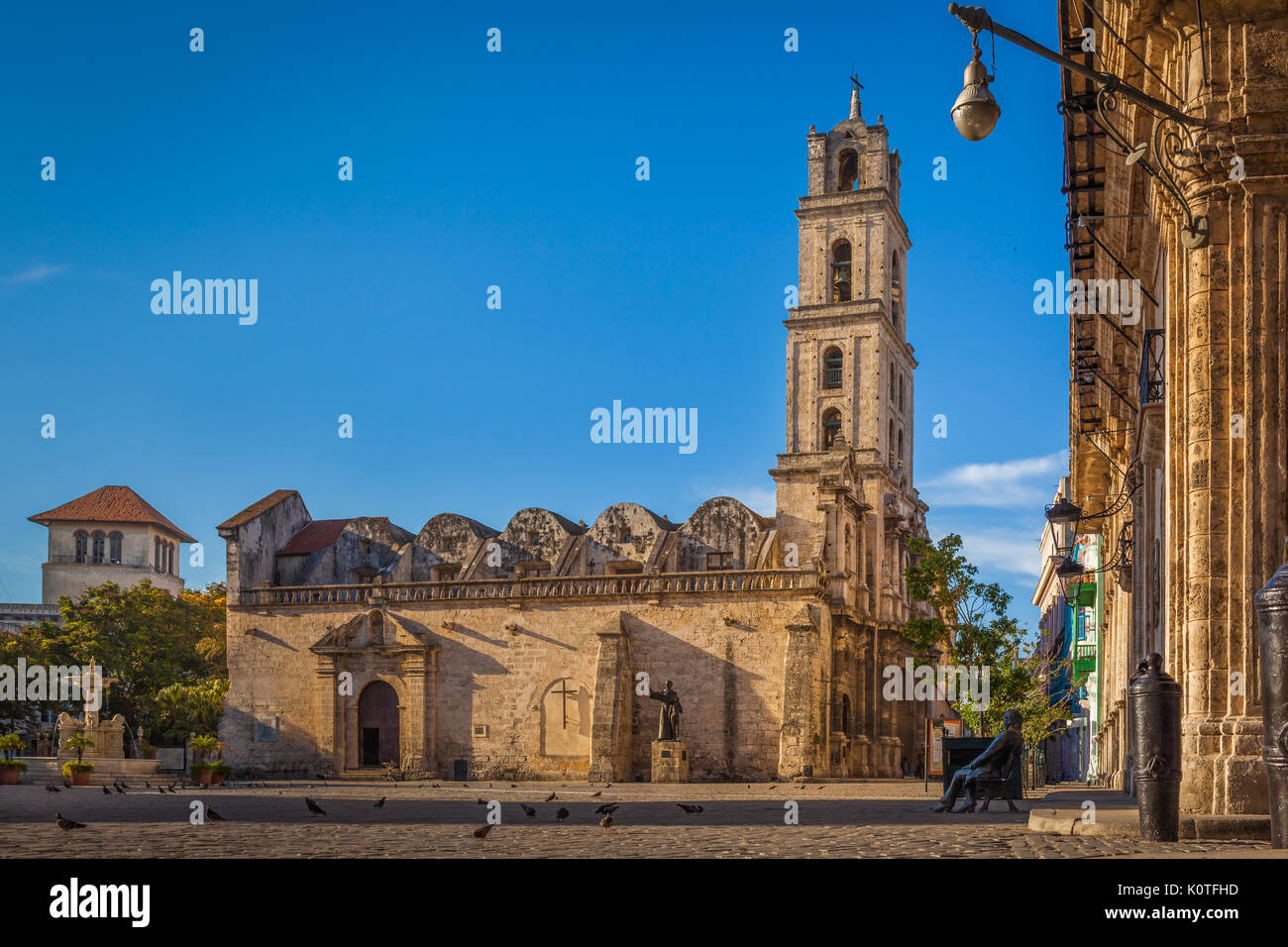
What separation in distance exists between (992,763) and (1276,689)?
9.93 metres

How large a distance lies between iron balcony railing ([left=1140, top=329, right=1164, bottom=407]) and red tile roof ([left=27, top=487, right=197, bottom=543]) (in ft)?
236

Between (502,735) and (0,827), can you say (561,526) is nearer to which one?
(502,735)

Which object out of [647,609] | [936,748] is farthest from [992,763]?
[647,609]

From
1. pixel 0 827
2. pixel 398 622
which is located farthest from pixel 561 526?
pixel 0 827

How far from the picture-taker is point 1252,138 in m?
10.2

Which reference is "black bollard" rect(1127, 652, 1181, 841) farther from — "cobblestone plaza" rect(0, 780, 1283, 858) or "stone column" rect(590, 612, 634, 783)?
"stone column" rect(590, 612, 634, 783)

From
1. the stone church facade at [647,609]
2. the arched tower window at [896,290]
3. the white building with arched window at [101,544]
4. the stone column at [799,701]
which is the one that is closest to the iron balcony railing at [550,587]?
the stone church facade at [647,609]

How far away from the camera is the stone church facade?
37.6 metres

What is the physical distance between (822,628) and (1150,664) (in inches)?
1145

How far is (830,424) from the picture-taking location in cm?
4656

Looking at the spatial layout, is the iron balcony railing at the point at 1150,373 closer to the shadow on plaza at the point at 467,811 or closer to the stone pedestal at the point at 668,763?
the shadow on plaza at the point at 467,811

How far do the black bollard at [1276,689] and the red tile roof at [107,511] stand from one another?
7808 cm

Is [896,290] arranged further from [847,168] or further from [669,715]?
[669,715]

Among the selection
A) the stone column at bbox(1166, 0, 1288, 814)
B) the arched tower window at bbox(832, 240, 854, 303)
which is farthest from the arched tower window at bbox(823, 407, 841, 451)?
the stone column at bbox(1166, 0, 1288, 814)
